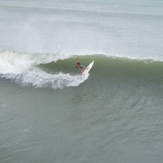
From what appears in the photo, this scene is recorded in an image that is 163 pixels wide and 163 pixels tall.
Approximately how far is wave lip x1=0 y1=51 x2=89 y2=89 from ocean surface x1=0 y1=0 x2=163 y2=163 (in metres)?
0.06

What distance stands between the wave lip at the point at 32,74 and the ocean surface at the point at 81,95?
0.06m

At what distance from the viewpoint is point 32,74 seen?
21906mm

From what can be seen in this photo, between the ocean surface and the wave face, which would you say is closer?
the ocean surface

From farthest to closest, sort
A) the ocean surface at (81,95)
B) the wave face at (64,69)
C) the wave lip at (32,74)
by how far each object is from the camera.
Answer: the wave face at (64,69), the wave lip at (32,74), the ocean surface at (81,95)

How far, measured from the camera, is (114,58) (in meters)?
26.5

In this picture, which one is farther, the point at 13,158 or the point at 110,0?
the point at 110,0

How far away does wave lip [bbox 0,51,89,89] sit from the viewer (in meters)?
20.9

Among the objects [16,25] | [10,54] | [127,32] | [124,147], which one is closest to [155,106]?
[124,147]

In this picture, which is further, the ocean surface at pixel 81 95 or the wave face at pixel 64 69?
the wave face at pixel 64 69

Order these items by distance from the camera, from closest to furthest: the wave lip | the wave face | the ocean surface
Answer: the ocean surface
the wave lip
the wave face

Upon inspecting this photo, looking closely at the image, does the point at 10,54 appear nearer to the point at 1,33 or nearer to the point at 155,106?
the point at 1,33

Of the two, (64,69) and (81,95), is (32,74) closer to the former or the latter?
(64,69)

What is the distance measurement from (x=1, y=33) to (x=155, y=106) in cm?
2195

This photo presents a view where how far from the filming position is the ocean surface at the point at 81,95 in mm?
14609
